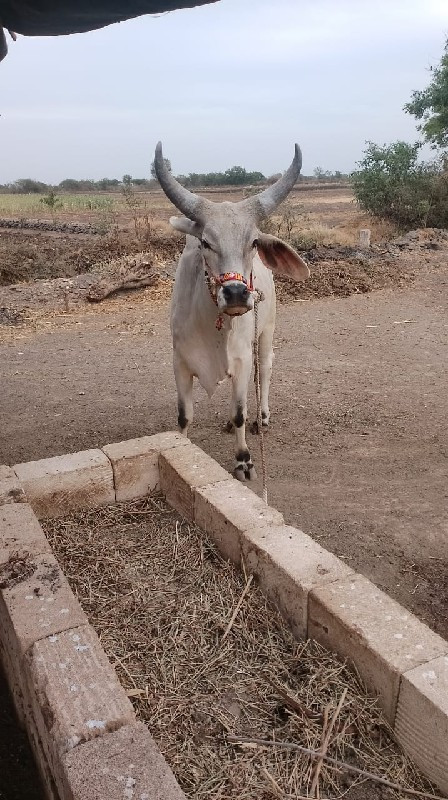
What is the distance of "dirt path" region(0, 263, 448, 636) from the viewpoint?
12.6 ft

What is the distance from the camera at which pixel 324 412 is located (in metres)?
5.70

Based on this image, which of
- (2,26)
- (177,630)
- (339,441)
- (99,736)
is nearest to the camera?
(99,736)

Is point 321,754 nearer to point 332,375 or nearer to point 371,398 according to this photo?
point 371,398

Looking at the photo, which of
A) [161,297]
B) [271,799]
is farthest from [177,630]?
[161,297]

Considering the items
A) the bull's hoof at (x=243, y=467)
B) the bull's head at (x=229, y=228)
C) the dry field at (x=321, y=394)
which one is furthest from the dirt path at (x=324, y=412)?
the bull's head at (x=229, y=228)

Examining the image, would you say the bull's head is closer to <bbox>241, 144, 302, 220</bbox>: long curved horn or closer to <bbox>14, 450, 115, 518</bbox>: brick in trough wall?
<bbox>241, 144, 302, 220</bbox>: long curved horn

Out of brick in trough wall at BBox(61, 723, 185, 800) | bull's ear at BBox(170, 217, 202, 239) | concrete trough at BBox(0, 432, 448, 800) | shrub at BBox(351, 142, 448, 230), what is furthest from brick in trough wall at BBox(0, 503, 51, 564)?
shrub at BBox(351, 142, 448, 230)

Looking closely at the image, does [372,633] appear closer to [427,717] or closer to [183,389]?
[427,717]

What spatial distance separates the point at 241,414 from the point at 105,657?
2396mm

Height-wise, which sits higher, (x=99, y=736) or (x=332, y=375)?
(x=99, y=736)

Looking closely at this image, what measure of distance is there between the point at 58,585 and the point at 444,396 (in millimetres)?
4562

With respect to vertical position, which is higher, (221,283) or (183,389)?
(221,283)

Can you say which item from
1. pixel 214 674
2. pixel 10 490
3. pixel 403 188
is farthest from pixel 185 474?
pixel 403 188

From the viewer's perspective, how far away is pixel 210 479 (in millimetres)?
3189
